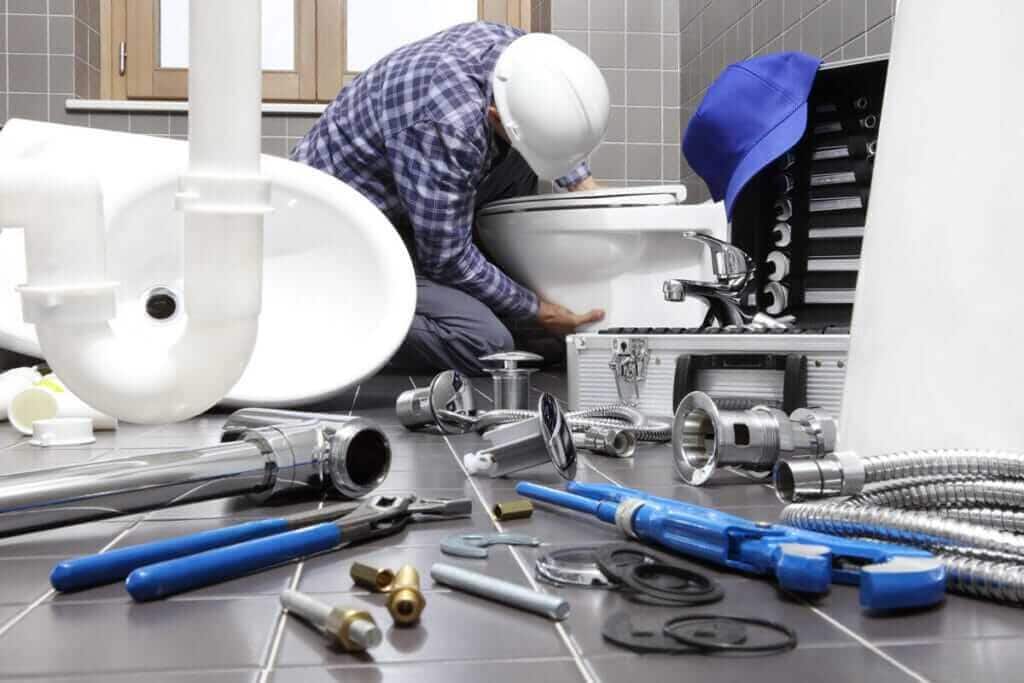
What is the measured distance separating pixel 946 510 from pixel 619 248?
71.4 inches

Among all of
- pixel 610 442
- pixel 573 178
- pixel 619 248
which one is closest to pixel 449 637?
pixel 610 442

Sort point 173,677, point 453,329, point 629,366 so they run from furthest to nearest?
point 453,329, point 629,366, point 173,677

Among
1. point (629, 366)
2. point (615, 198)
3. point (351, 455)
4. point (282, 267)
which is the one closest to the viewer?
point (351, 455)

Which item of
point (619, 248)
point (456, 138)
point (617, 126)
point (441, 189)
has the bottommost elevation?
point (619, 248)

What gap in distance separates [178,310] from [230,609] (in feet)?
4.23

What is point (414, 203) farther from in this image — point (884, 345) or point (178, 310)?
point (884, 345)

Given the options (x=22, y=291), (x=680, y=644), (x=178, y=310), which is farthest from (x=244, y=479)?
(x=178, y=310)

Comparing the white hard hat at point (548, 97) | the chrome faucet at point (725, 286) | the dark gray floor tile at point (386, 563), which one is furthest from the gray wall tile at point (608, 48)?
the dark gray floor tile at point (386, 563)

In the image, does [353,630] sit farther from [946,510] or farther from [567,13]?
[567,13]

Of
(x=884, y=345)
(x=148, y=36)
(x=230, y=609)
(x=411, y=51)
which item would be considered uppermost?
(x=148, y=36)

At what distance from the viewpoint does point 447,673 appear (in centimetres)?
56

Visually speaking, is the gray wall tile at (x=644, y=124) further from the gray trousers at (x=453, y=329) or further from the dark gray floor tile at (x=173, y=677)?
the dark gray floor tile at (x=173, y=677)

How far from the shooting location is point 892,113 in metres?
1.04

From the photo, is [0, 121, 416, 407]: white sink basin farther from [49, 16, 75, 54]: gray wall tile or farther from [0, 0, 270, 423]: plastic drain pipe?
[49, 16, 75, 54]: gray wall tile
